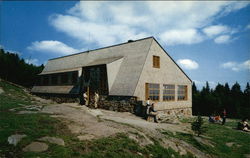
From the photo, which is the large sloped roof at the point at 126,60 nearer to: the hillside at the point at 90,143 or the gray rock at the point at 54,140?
the hillside at the point at 90,143

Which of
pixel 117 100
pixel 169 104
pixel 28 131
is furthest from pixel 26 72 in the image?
pixel 28 131

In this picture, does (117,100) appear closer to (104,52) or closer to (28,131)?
(104,52)

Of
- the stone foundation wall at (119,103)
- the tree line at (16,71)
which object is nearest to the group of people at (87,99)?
the stone foundation wall at (119,103)

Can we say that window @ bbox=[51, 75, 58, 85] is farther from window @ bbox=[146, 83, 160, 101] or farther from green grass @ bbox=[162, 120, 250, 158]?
green grass @ bbox=[162, 120, 250, 158]

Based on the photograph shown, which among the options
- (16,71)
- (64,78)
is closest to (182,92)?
(64,78)

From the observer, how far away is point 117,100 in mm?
19859

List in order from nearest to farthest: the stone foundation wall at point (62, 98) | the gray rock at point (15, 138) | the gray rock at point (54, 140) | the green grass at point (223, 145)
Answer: the gray rock at point (15, 138) → the gray rock at point (54, 140) → the green grass at point (223, 145) → the stone foundation wall at point (62, 98)

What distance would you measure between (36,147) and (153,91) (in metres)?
16.0

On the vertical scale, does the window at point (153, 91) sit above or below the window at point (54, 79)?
below

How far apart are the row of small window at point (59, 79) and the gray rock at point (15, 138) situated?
18.8 meters

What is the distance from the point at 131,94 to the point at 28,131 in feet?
38.6

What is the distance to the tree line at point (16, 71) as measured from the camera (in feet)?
123

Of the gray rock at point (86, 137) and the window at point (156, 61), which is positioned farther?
the window at point (156, 61)

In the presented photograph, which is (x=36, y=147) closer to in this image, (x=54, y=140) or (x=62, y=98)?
(x=54, y=140)
